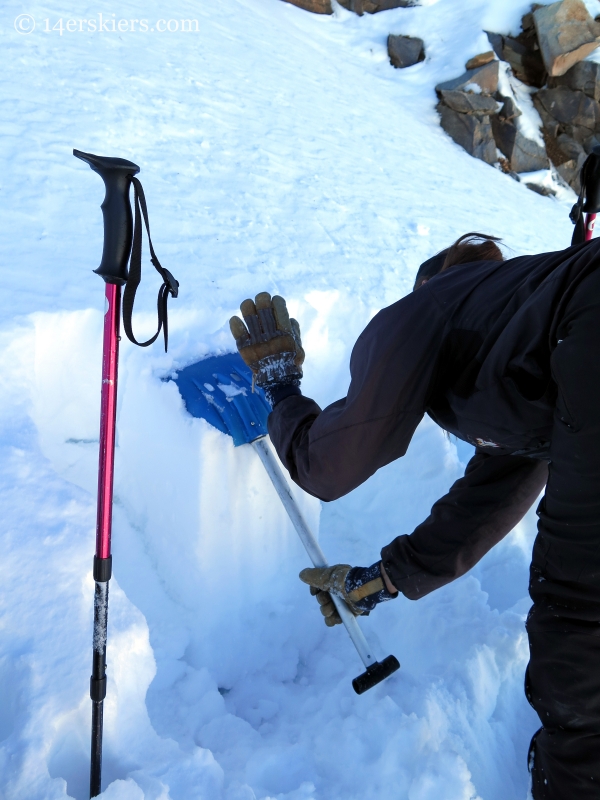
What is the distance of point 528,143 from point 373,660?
850 centimetres

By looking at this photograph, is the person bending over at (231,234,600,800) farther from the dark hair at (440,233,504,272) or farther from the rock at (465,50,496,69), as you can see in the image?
the rock at (465,50,496,69)

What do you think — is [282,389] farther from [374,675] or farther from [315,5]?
[315,5]

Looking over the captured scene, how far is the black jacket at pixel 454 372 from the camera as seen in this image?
88 centimetres

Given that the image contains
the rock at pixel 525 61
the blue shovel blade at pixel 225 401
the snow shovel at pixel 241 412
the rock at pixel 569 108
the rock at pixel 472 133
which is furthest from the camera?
the rock at pixel 525 61

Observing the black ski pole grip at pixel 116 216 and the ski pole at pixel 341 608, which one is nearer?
the black ski pole grip at pixel 116 216

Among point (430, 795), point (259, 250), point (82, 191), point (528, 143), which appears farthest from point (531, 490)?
point (528, 143)

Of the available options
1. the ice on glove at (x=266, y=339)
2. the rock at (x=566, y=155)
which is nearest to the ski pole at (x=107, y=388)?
the ice on glove at (x=266, y=339)

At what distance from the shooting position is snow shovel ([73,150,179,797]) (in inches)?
43.8

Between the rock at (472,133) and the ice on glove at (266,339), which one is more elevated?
the rock at (472,133)

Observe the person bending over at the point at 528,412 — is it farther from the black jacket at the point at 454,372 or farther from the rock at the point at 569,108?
the rock at the point at 569,108

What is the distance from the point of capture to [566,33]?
27.3ft

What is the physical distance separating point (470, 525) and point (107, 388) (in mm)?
1020

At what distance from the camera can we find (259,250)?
280 centimetres

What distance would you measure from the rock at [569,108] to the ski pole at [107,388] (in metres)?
9.39
